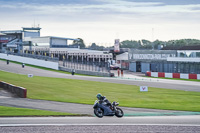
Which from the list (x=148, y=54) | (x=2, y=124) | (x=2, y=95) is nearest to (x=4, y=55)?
(x=148, y=54)

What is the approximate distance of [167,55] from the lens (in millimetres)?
74312

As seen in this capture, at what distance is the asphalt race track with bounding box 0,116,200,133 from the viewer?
1549 cm

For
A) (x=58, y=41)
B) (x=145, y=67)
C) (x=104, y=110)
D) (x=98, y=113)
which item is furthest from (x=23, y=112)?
(x=58, y=41)

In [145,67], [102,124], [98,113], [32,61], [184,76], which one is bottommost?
[184,76]

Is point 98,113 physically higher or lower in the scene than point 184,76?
higher

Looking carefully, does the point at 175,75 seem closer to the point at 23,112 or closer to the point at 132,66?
the point at 132,66

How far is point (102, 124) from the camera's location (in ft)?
54.7

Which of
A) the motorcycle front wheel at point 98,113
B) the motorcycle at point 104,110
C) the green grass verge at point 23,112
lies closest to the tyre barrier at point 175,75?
the motorcycle at point 104,110

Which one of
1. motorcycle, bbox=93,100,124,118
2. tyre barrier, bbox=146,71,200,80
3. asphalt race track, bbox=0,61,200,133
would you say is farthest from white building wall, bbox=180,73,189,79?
motorcycle, bbox=93,100,124,118

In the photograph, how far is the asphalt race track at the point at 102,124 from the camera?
1549 cm

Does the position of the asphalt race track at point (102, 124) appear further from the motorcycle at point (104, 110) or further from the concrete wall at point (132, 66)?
the concrete wall at point (132, 66)

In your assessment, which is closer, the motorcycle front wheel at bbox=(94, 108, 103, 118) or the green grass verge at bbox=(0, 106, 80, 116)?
the motorcycle front wheel at bbox=(94, 108, 103, 118)

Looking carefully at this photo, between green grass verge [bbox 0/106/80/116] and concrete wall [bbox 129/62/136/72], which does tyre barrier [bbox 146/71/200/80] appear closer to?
concrete wall [bbox 129/62/136/72]

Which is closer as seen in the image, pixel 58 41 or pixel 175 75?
pixel 175 75
